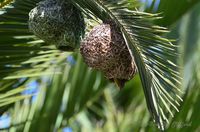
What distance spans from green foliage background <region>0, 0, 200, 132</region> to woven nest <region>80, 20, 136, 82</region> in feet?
0.60

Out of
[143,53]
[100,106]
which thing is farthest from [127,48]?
[100,106]

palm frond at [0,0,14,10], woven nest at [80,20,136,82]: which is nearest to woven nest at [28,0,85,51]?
woven nest at [80,20,136,82]

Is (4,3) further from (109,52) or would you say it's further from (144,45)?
(144,45)

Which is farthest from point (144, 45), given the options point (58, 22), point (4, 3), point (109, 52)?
point (4, 3)

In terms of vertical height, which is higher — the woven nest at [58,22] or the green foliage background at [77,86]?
the woven nest at [58,22]

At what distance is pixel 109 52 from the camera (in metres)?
1.26

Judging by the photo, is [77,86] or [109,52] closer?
[109,52]

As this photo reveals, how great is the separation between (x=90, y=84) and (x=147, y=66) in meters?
1.37

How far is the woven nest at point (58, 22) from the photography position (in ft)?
4.81

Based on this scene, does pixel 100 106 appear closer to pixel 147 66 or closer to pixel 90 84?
pixel 90 84

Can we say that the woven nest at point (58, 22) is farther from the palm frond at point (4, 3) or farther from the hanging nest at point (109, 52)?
the palm frond at point (4, 3)

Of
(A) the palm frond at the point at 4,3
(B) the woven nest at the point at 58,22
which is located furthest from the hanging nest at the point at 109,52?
(A) the palm frond at the point at 4,3

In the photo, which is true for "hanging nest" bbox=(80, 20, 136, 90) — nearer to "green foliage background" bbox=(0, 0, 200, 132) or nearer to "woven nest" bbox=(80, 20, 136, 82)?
"woven nest" bbox=(80, 20, 136, 82)

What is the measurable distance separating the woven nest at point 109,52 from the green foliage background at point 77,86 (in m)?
0.18
